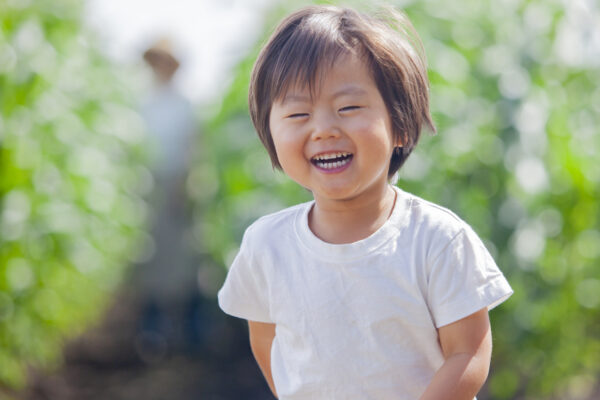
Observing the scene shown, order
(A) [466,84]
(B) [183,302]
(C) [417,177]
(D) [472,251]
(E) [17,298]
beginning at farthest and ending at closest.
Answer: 1. (B) [183,302]
2. (E) [17,298]
3. (A) [466,84]
4. (C) [417,177]
5. (D) [472,251]

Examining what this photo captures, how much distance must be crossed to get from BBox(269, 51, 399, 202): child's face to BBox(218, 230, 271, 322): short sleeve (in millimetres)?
240

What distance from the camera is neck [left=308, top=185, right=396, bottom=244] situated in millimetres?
1580

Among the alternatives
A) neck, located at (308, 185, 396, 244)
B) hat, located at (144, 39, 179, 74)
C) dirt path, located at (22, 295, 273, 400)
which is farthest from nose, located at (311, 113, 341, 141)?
hat, located at (144, 39, 179, 74)

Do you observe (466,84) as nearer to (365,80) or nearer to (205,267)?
(365,80)

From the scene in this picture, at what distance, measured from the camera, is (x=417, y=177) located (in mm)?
3148

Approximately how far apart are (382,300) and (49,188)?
8.31 feet

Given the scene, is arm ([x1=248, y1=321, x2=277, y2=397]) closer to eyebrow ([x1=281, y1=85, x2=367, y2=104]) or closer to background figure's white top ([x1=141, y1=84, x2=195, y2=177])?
eyebrow ([x1=281, y1=85, x2=367, y2=104])

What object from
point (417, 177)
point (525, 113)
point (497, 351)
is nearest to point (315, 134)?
point (417, 177)

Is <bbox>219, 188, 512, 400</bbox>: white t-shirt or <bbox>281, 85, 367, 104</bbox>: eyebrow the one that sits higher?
<bbox>281, 85, 367, 104</bbox>: eyebrow

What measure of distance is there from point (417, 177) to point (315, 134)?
1.71 meters

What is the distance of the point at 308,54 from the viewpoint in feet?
4.92

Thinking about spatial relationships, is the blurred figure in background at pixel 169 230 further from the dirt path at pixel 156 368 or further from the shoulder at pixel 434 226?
the shoulder at pixel 434 226

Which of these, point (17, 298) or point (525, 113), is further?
point (17, 298)

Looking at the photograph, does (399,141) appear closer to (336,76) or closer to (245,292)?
(336,76)
